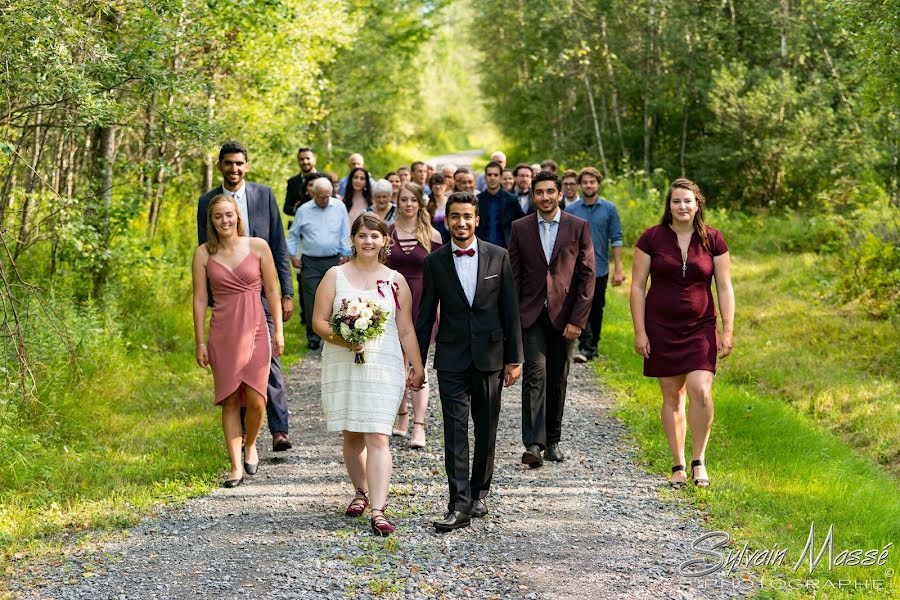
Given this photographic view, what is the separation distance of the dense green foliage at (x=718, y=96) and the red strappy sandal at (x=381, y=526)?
37.6ft

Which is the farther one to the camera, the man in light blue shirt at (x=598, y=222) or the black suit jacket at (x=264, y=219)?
the man in light blue shirt at (x=598, y=222)

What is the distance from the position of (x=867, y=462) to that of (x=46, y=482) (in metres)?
6.79

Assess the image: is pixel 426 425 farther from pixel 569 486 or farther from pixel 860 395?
pixel 860 395

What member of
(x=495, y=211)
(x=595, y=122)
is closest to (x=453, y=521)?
(x=495, y=211)

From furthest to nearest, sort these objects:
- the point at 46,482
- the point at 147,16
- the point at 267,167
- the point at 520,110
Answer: the point at 520,110 → the point at 267,167 → the point at 147,16 → the point at 46,482

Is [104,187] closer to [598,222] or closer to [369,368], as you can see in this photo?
[598,222]

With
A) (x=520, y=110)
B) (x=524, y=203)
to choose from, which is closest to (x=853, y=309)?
(x=524, y=203)

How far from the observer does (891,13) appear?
11.4 metres

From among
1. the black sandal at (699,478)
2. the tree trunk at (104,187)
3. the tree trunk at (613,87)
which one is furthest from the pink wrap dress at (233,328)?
the tree trunk at (613,87)

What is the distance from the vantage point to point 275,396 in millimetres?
8453

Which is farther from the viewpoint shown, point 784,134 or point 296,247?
point 784,134

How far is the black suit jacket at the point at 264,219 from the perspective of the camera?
8.29m

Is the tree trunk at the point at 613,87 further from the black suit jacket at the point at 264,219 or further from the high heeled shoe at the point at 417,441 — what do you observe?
the black suit jacket at the point at 264,219

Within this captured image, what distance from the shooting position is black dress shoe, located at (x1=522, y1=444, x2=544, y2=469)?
810 cm
